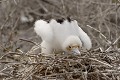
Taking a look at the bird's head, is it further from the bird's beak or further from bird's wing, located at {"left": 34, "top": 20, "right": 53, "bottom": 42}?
bird's wing, located at {"left": 34, "top": 20, "right": 53, "bottom": 42}

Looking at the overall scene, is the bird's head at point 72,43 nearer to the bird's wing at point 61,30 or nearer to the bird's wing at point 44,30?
the bird's wing at point 61,30

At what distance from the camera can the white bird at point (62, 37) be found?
4.20m

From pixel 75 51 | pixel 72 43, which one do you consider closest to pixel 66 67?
pixel 75 51

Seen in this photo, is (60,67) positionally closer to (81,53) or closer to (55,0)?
(81,53)

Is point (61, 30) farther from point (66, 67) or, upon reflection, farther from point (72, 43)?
point (66, 67)

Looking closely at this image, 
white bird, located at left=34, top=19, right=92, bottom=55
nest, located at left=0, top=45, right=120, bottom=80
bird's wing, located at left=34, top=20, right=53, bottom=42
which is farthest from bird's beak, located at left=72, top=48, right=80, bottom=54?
bird's wing, located at left=34, top=20, right=53, bottom=42

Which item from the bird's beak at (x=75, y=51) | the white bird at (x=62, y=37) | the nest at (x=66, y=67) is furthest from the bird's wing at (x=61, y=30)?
the nest at (x=66, y=67)

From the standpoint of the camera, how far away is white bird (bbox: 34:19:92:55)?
420 cm

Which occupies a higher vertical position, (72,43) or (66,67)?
(72,43)

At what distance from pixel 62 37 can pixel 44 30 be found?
0.64 ft

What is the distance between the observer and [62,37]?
168 inches

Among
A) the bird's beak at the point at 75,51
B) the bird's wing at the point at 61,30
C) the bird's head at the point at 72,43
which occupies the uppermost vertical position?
the bird's wing at the point at 61,30

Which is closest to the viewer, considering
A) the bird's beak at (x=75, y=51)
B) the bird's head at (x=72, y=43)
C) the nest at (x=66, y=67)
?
the nest at (x=66, y=67)

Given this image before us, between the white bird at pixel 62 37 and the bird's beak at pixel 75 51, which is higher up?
the white bird at pixel 62 37
